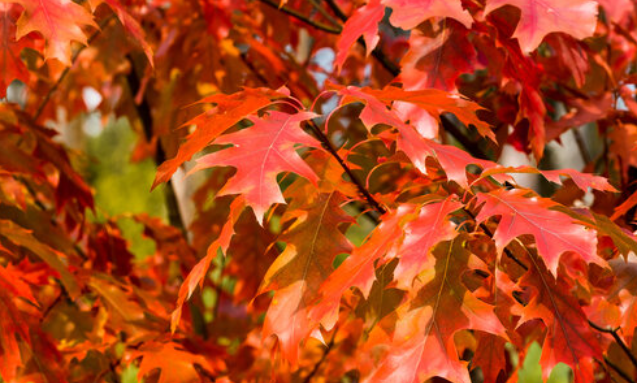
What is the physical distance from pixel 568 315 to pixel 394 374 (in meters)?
0.21

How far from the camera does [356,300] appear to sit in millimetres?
971

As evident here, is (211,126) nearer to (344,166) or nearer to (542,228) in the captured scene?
(344,166)

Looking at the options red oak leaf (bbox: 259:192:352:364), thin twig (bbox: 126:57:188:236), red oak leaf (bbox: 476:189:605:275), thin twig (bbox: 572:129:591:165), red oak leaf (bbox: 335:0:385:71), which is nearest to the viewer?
red oak leaf (bbox: 476:189:605:275)

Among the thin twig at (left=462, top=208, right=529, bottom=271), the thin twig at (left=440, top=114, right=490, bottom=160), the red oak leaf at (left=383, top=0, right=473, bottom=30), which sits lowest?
the thin twig at (left=440, top=114, right=490, bottom=160)

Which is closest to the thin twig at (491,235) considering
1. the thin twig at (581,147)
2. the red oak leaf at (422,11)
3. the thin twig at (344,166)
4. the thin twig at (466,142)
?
the thin twig at (344,166)

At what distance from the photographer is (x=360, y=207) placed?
161 cm

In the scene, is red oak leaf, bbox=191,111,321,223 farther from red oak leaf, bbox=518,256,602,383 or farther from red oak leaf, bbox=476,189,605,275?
red oak leaf, bbox=518,256,602,383

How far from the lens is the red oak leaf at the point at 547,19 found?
33.3 inches

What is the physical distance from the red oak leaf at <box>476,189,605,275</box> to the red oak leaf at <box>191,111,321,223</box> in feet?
0.59

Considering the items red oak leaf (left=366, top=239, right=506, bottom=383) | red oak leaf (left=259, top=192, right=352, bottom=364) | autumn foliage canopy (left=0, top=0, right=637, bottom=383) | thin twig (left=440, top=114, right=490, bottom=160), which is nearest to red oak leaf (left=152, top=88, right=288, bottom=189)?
autumn foliage canopy (left=0, top=0, right=637, bottom=383)

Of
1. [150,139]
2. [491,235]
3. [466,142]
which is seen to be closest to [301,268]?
[491,235]

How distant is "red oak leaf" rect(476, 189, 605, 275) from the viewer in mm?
692

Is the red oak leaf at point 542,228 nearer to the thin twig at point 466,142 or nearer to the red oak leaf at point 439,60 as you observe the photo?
the red oak leaf at point 439,60

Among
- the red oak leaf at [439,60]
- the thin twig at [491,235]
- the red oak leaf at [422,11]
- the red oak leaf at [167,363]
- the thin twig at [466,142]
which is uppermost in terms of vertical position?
the red oak leaf at [422,11]
